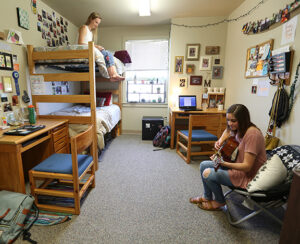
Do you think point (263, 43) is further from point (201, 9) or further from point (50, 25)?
point (50, 25)

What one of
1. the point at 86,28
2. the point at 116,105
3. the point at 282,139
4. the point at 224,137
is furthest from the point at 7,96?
the point at 282,139

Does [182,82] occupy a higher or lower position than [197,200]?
higher

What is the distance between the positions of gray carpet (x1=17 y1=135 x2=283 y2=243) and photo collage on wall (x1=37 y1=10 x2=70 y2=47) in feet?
7.57

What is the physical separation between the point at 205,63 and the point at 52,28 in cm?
291

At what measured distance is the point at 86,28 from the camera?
7.71 ft

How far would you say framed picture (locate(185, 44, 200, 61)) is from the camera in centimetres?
336

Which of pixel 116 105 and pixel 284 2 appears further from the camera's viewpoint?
pixel 116 105

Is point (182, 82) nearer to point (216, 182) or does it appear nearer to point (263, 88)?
point (263, 88)

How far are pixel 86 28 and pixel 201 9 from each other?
2.04 m

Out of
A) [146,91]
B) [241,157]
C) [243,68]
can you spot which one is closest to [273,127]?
[241,157]

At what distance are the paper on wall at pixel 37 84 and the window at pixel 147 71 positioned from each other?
2145mm

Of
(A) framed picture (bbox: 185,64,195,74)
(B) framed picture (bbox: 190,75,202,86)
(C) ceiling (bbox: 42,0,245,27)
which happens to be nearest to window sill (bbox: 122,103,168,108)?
(B) framed picture (bbox: 190,75,202,86)

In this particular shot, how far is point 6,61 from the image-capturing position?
1.90 m

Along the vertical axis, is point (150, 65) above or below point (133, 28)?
below
